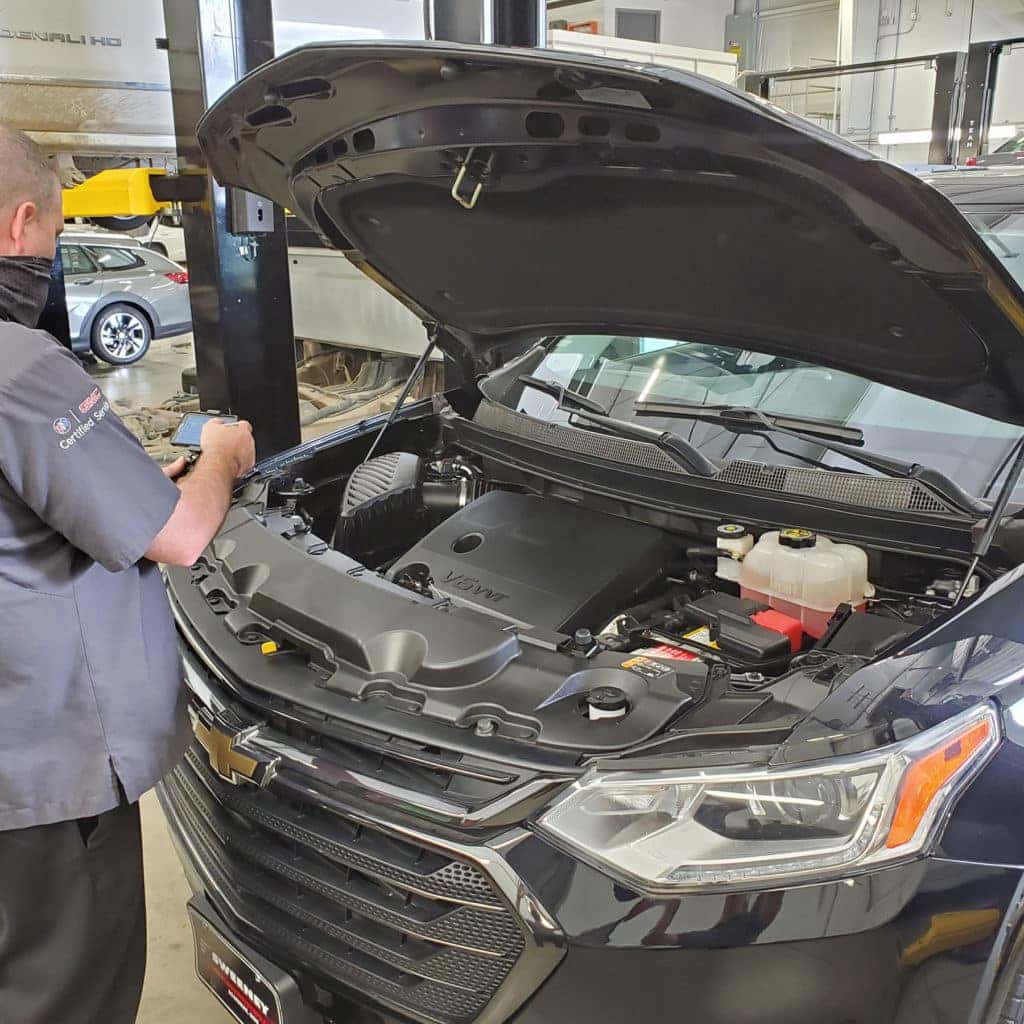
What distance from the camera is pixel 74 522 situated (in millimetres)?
1374

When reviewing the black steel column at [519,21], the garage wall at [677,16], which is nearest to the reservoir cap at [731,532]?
the black steel column at [519,21]

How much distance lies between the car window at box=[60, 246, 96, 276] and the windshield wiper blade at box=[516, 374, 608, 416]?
25.4 ft

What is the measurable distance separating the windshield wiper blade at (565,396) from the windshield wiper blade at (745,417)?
0.10 metres

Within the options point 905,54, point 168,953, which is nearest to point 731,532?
point 168,953

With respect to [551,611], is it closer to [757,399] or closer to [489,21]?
[757,399]

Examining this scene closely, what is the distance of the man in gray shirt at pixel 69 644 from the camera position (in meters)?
1.37

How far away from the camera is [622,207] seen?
1.75 m

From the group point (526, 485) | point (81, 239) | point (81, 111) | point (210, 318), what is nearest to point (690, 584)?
point (526, 485)

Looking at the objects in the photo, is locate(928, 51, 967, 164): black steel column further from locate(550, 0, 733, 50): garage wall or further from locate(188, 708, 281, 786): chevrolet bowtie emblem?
locate(550, 0, 733, 50): garage wall

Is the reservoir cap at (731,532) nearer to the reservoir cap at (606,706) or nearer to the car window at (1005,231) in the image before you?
the reservoir cap at (606,706)

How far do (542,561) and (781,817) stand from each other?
0.94 metres

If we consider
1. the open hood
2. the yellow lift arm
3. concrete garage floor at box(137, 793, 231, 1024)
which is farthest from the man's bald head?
the yellow lift arm

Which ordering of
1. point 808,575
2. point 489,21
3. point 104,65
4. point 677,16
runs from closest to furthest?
1. point 808,575
2. point 104,65
3. point 489,21
4. point 677,16

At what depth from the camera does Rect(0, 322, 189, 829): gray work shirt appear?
135 centimetres
